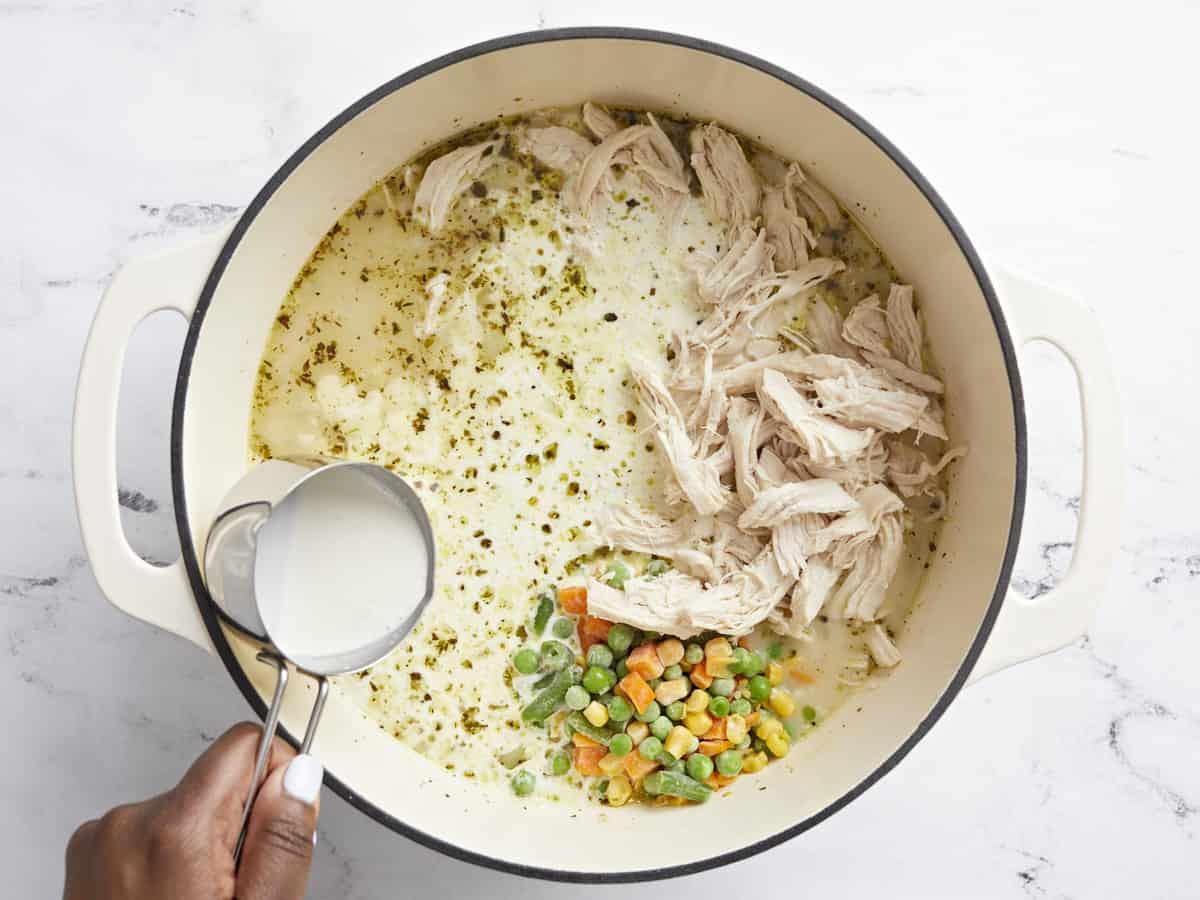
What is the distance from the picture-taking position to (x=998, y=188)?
2.14 m

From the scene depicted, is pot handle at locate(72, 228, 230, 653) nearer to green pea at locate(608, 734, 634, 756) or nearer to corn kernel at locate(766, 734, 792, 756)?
green pea at locate(608, 734, 634, 756)

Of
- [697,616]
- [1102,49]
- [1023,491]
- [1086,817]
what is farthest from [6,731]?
[1102,49]

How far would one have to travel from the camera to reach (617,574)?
2.07 meters

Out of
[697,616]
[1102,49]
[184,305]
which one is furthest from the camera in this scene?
[1102,49]

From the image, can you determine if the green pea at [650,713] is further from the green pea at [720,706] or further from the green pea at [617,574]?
the green pea at [617,574]

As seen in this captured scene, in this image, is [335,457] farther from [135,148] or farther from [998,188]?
[998,188]

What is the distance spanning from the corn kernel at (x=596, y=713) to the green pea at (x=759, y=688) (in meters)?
0.30

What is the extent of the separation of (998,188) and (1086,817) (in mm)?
1338

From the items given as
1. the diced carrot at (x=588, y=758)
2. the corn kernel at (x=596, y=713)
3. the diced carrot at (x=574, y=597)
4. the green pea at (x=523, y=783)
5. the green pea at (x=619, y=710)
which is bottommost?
the green pea at (x=523, y=783)

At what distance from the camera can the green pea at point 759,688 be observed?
2080 mm

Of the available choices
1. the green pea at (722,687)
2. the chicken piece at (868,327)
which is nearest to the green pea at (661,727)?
the green pea at (722,687)

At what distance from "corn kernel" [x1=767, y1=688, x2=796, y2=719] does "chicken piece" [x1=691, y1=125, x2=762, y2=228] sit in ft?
3.15

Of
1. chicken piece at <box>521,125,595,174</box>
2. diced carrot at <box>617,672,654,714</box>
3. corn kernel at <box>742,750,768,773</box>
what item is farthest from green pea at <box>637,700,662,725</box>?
chicken piece at <box>521,125,595,174</box>

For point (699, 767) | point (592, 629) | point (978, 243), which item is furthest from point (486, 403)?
point (978, 243)
